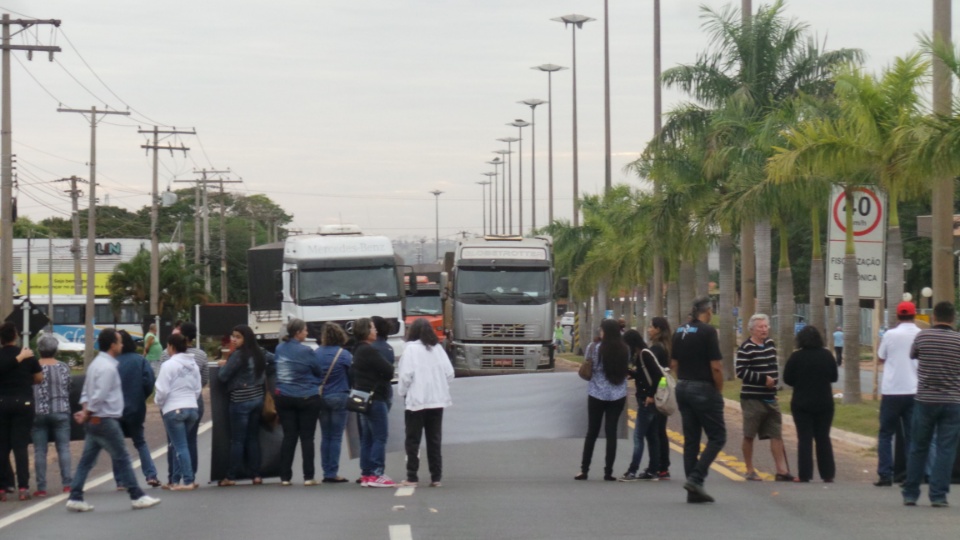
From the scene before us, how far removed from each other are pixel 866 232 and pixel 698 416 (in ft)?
38.8

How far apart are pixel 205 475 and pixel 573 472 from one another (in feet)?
14.3

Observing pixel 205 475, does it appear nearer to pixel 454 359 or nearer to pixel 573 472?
pixel 573 472

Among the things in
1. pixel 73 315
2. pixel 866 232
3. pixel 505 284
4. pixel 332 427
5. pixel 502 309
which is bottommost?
pixel 332 427

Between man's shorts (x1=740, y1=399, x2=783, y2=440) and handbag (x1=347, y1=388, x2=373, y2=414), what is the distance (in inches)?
156

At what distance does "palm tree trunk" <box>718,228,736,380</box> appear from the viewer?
35094mm

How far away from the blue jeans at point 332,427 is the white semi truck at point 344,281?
16.6 meters

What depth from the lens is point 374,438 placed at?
14.4 m

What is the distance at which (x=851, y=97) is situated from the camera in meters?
21.2

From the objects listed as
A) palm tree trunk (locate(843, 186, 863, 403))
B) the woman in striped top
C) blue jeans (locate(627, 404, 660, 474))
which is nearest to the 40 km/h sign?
palm tree trunk (locate(843, 186, 863, 403))

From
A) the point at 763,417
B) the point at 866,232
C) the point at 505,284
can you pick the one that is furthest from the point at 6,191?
the point at 763,417

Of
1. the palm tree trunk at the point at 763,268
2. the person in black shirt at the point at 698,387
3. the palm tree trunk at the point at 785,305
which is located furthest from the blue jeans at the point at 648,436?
the palm tree trunk at the point at 763,268

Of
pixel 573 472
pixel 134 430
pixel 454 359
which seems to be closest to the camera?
pixel 134 430

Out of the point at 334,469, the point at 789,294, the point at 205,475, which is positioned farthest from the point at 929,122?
the point at 789,294

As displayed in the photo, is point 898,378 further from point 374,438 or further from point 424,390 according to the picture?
point 374,438
